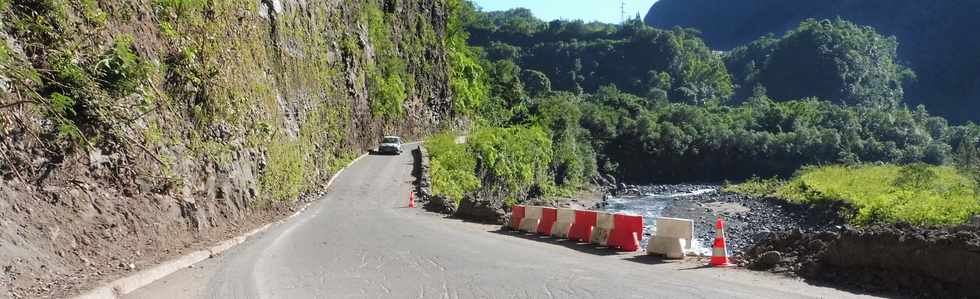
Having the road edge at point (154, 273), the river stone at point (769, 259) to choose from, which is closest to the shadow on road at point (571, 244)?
the river stone at point (769, 259)

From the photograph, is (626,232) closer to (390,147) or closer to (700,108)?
(390,147)

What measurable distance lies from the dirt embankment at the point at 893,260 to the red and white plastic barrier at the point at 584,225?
2.96m

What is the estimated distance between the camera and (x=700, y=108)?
376 ft

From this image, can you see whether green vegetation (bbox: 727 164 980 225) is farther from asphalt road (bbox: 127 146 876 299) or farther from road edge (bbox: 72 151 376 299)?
road edge (bbox: 72 151 376 299)

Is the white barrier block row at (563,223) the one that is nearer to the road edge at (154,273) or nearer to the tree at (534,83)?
the road edge at (154,273)

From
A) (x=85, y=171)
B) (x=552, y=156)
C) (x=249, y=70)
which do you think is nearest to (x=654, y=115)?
(x=552, y=156)

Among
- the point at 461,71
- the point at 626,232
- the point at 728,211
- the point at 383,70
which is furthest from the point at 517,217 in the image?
the point at 461,71

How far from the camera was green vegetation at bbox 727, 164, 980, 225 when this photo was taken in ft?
113

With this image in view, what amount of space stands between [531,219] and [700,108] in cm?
10154

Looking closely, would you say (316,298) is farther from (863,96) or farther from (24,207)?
(863,96)

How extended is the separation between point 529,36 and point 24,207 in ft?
601

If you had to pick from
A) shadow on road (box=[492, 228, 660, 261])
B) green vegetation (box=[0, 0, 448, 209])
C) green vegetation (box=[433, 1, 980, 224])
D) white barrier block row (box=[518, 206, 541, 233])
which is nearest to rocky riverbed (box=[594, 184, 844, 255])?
green vegetation (box=[433, 1, 980, 224])

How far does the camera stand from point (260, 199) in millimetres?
21531

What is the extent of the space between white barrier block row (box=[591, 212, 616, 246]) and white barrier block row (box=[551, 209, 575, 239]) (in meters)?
1.22
